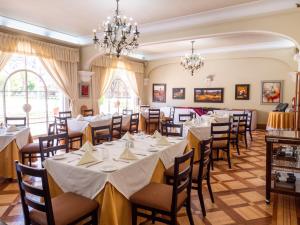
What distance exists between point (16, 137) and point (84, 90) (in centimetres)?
455

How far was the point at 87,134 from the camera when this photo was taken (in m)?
5.80

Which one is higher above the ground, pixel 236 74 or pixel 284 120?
pixel 236 74

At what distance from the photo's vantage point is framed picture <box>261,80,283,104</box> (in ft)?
31.2

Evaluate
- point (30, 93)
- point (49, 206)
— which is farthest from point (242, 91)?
point (49, 206)

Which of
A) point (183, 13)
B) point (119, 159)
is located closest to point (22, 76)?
point (183, 13)

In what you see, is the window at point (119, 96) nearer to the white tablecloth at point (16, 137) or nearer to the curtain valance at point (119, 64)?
the curtain valance at point (119, 64)

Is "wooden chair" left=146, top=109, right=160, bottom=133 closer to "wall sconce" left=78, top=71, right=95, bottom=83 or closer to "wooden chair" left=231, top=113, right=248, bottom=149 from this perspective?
"wall sconce" left=78, top=71, right=95, bottom=83

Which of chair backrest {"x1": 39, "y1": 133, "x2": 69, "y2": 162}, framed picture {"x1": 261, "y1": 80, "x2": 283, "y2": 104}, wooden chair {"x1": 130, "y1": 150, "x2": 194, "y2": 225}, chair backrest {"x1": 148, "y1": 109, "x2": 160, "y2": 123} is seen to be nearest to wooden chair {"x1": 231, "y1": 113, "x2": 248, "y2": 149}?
chair backrest {"x1": 148, "y1": 109, "x2": 160, "y2": 123}

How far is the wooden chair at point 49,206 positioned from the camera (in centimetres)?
191

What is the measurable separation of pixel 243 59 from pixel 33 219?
10.1 m

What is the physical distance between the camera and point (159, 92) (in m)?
12.4

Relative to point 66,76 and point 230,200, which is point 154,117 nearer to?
point 66,76

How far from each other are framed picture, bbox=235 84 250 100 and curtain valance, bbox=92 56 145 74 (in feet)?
15.6

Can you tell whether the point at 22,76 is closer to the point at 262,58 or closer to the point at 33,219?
the point at 33,219
